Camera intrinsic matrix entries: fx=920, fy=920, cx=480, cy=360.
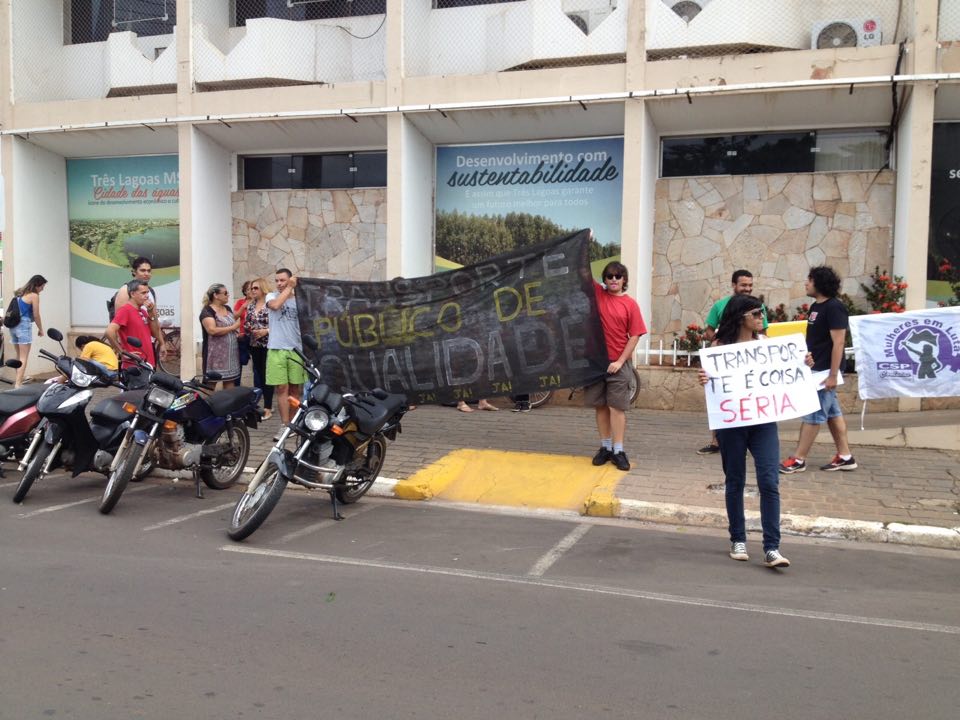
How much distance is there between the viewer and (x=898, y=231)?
38.6ft

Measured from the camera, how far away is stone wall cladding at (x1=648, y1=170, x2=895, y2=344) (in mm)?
12391

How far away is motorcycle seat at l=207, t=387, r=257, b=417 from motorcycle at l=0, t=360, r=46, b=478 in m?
1.67

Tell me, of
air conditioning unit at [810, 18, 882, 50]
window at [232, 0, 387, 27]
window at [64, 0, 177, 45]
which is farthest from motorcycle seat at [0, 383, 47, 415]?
air conditioning unit at [810, 18, 882, 50]

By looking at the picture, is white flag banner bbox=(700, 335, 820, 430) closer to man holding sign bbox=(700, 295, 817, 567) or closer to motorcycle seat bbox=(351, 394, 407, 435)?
man holding sign bbox=(700, 295, 817, 567)

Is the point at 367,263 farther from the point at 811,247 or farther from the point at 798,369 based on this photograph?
the point at 798,369

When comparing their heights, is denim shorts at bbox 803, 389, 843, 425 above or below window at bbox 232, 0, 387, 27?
below

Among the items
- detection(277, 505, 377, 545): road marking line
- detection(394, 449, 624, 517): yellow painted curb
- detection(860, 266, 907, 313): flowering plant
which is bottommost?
detection(277, 505, 377, 545): road marking line

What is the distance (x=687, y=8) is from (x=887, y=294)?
4.85 m

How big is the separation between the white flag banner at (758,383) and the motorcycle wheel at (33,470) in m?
5.41

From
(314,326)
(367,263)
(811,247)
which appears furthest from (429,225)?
(811,247)

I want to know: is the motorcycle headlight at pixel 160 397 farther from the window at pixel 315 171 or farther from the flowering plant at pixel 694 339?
the window at pixel 315 171

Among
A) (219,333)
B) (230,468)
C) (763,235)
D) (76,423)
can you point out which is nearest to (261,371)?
(219,333)

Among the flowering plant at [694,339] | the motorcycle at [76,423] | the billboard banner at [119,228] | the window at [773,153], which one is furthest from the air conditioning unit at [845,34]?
the billboard banner at [119,228]

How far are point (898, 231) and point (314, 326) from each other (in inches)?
294
